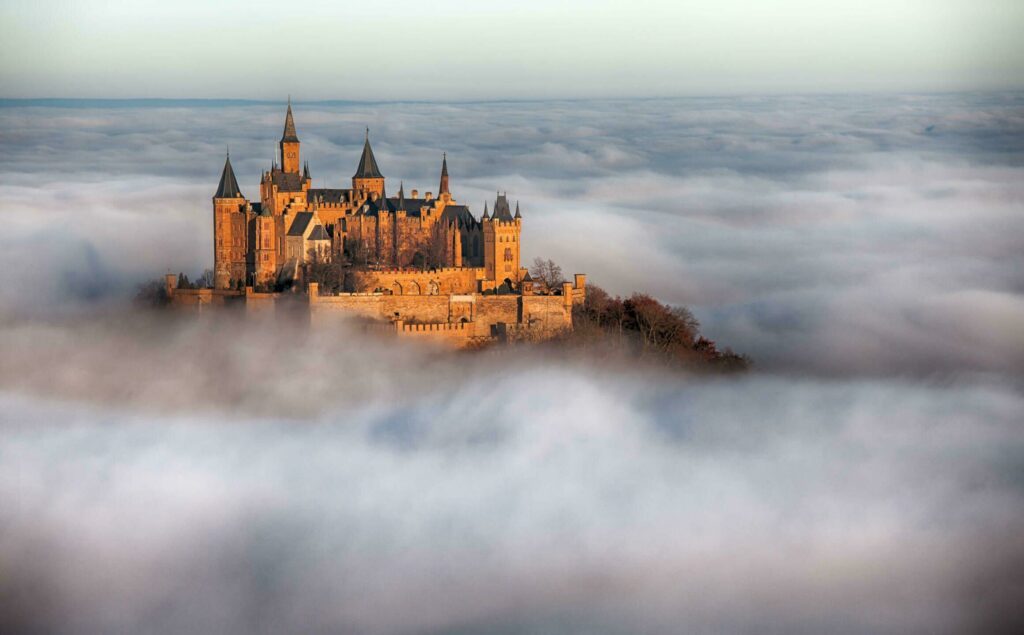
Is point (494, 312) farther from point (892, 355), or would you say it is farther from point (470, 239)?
point (892, 355)

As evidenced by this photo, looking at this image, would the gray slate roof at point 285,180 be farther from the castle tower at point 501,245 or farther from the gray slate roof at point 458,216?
the castle tower at point 501,245

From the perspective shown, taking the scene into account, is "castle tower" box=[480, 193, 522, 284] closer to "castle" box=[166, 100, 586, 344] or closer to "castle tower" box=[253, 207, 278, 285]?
"castle" box=[166, 100, 586, 344]

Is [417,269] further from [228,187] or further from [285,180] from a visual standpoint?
[228,187]

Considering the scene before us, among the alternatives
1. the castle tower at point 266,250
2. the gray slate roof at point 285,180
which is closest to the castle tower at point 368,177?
the gray slate roof at point 285,180

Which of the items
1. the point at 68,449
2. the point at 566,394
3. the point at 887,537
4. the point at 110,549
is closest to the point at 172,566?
the point at 110,549

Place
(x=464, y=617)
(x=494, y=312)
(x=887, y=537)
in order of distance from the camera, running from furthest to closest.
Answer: (x=494, y=312), (x=887, y=537), (x=464, y=617)

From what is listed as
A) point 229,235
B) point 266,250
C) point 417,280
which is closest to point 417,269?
point 417,280
